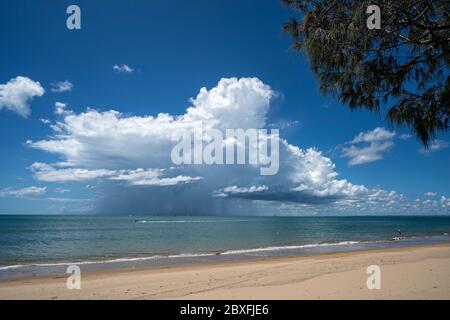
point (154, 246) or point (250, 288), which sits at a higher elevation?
point (250, 288)

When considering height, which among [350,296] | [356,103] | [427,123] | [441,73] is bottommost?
[350,296]

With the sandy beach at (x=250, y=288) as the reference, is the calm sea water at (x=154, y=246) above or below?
below

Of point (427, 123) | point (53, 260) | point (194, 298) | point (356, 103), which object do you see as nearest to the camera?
point (427, 123)

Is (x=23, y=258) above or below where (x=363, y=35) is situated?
below

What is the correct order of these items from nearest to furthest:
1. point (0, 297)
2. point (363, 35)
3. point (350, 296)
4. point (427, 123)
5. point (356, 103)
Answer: point (363, 35) → point (427, 123) → point (356, 103) → point (350, 296) → point (0, 297)

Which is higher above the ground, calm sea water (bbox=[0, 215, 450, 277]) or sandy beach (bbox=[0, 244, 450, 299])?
sandy beach (bbox=[0, 244, 450, 299])

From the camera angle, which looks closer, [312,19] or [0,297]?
[312,19]

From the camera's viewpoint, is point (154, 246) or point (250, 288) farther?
point (154, 246)

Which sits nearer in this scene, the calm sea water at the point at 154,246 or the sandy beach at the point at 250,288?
the sandy beach at the point at 250,288

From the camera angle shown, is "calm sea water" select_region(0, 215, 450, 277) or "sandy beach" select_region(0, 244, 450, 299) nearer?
"sandy beach" select_region(0, 244, 450, 299)
